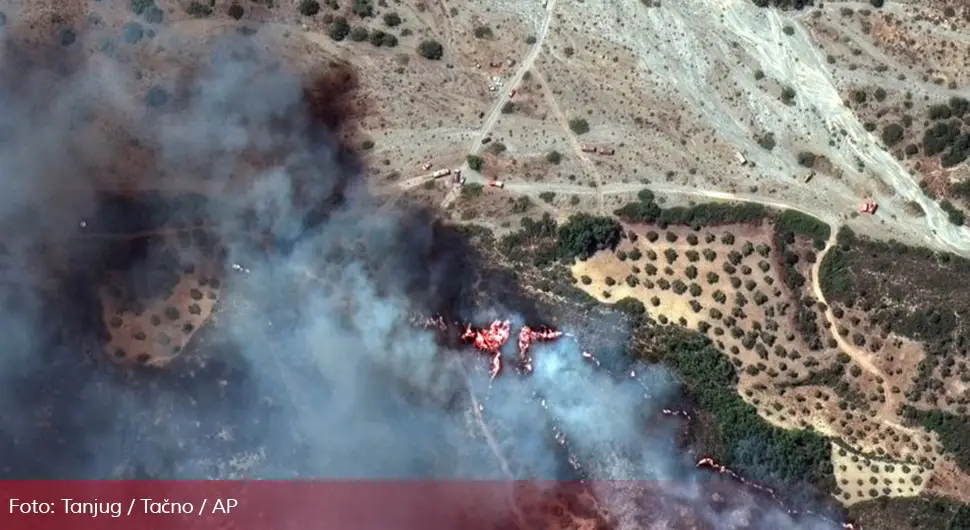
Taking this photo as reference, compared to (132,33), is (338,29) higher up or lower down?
higher up

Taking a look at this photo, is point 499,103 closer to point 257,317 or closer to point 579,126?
point 579,126

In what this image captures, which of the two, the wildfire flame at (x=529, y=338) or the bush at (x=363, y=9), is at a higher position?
the bush at (x=363, y=9)

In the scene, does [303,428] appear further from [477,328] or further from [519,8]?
[519,8]

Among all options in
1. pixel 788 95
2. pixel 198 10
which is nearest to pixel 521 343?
pixel 788 95

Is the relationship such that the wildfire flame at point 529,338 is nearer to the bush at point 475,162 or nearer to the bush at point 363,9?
the bush at point 475,162

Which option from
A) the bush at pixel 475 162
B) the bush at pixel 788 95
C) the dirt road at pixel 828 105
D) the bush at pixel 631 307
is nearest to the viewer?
the bush at pixel 631 307

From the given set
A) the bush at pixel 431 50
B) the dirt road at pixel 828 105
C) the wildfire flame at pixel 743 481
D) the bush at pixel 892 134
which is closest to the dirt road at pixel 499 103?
the bush at pixel 431 50

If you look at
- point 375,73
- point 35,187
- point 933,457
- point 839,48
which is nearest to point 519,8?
point 375,73
